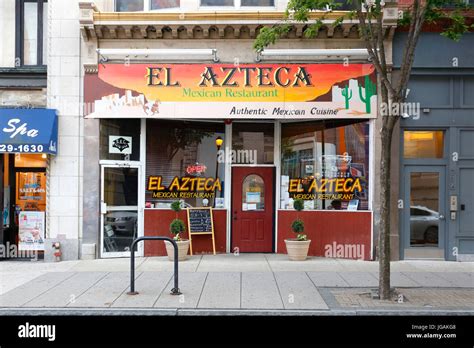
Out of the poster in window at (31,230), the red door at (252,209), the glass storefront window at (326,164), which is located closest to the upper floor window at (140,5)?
the glass storefront window at (326,164)

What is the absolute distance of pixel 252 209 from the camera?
12484 millimetres

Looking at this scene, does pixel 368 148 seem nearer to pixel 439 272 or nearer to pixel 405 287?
pixel 439 272

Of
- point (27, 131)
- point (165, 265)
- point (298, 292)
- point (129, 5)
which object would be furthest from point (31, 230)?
point (298, 292)

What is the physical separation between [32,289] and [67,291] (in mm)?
777

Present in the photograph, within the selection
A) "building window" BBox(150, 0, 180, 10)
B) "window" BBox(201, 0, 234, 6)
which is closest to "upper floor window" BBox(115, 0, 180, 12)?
"building window" BBox(150, 0, 180, 10)

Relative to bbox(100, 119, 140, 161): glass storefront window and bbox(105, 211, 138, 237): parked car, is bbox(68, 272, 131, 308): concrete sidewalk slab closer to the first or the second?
bbox(105, 211, 138, 237): parked car

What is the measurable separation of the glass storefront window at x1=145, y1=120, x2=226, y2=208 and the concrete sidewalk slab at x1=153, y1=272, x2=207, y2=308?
3.06 meters

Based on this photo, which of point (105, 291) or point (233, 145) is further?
point (233, 145)

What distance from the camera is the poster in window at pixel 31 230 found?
39.0 feet

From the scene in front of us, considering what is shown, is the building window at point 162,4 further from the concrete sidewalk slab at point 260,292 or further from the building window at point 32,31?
the concrete sidewalk slab at point 260,292

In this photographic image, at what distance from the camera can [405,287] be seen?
28.4 ft

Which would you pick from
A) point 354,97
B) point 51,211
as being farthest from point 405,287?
point 51,211

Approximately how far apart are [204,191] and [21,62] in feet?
19.6

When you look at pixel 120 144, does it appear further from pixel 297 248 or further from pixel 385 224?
pixel 385 224
